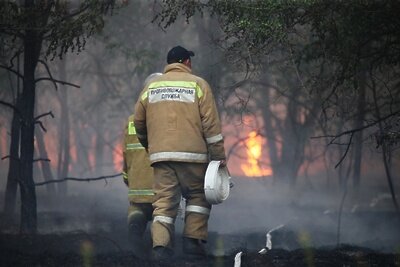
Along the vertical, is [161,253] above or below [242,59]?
below

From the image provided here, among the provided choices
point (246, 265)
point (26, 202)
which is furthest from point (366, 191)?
point (246, 265)

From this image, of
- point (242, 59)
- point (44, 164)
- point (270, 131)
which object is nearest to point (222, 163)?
point (242, 59)

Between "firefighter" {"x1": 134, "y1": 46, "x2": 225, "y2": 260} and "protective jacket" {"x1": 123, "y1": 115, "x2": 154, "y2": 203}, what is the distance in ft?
2.65

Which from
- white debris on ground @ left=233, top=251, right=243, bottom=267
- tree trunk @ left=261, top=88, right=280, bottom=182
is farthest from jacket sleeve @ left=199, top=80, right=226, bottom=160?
tree trunk @ left=261, top=88, right=280, bottom=182

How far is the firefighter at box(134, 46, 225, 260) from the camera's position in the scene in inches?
300

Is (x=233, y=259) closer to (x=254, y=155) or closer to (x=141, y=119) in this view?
(x=141, y=119)

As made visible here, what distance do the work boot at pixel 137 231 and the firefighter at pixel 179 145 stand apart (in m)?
1.01

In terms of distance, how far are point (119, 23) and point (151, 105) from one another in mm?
9779

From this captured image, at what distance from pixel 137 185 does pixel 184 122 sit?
1430 millimetres

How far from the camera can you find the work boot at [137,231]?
8.72 meters

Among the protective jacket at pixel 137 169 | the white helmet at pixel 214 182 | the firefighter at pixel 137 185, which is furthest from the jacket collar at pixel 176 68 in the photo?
the protective jacket at pixel 137 169

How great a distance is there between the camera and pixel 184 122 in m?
7.62

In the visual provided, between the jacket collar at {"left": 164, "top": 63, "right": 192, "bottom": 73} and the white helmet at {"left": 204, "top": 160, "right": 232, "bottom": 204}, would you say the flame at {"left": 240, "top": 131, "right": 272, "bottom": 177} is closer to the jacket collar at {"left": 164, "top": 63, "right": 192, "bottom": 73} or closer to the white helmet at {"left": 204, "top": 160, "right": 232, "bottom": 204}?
the jacket collar at {"left": 164, "top": 63, "right": 192, "bottom": 73}

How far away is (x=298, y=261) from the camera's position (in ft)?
23.7
